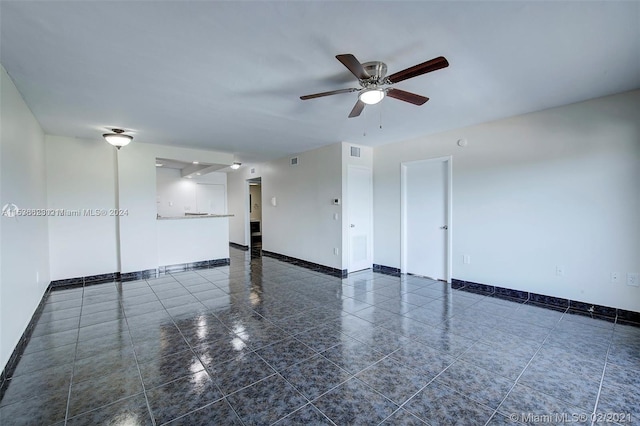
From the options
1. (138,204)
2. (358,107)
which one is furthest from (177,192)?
(358,107)

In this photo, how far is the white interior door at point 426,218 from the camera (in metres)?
4.91

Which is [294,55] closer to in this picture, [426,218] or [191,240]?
[426,218]

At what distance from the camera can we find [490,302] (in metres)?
3.91

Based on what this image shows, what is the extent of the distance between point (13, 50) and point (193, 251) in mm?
4520

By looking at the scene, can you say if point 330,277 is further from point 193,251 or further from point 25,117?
point 25,117

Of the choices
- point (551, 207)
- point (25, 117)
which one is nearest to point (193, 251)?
point (25, 117)

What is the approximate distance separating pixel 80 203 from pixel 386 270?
5.72 meters

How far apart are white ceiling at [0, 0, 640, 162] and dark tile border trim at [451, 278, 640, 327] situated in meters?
2.49

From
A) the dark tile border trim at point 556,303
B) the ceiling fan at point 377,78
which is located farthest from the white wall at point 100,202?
A: the dark tile border trim at point 556,303

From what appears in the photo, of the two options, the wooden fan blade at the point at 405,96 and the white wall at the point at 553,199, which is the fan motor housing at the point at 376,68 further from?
the white wall at the point at 553,199

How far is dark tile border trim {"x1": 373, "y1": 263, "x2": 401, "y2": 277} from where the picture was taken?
554cm

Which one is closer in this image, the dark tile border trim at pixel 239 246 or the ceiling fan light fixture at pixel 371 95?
the ceiling fan light fixture at pixel 371 95

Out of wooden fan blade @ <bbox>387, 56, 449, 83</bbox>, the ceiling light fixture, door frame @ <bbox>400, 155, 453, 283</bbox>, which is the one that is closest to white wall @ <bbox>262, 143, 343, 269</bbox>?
door frame @ <bbox>400, 155, 453, 283</bbox>

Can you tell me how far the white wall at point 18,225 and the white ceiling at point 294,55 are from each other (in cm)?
31
